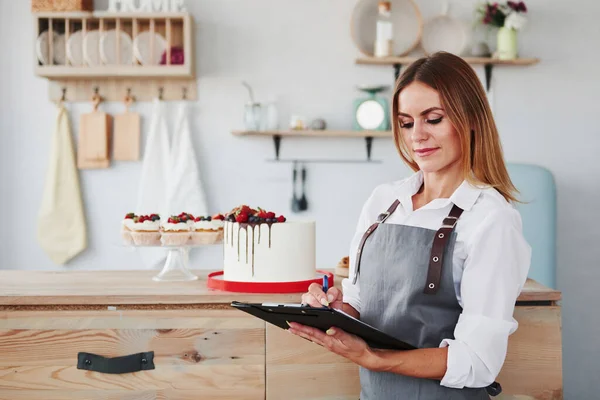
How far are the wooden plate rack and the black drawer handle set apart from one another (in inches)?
76.6

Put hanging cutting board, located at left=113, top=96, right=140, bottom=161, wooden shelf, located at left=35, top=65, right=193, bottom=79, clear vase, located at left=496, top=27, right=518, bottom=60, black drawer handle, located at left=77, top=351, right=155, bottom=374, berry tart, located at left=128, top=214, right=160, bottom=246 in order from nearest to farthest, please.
Result: black drawer handle, located at left=77, top=351, right=155, bottom=374
berry tart, located at left=128, top=214, right=160, bottom=246
wooden shelf, located at left=35, top=65, right=193, bottom=79
clear vase, located at left=496, top=27, right=518, bottom=60
hanging cutting board, located at left=113, top=96, right=140, bottom=161

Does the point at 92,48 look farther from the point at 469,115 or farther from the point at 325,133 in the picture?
the point at 469,115

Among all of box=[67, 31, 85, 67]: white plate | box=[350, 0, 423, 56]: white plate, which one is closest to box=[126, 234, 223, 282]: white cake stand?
box=[67, 31, 85, 67]: white plate

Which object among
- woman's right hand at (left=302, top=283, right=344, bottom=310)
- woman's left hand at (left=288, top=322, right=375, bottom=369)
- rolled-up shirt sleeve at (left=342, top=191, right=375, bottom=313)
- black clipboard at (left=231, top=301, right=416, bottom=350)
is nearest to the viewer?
black clipboard at (left=231, top=301, right=416, bottom=350)

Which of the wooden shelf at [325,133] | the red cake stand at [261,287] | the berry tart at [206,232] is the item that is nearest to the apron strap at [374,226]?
the red cake stand at [261,287]

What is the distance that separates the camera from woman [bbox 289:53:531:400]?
129cm

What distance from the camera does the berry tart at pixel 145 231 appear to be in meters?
2.06

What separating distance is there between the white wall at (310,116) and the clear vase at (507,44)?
166 mm

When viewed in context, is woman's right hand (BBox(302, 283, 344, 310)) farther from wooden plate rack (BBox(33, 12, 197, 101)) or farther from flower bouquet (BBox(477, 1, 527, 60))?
flower bouquet (BBox(477, 1, 527, 60))

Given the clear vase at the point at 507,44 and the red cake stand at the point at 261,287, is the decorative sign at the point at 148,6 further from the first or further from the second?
the red cake stand at the point at 261,287

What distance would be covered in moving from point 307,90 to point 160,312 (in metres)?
2.11

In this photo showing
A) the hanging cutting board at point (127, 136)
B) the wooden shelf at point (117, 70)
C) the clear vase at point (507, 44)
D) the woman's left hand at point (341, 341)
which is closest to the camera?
the woman's left hand at point (341, 341)

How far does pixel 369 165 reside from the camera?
12.2ft

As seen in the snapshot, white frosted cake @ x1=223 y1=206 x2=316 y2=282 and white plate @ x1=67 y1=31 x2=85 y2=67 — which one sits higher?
white plate @ x1=67 y1=31 x2=85 y2=67
